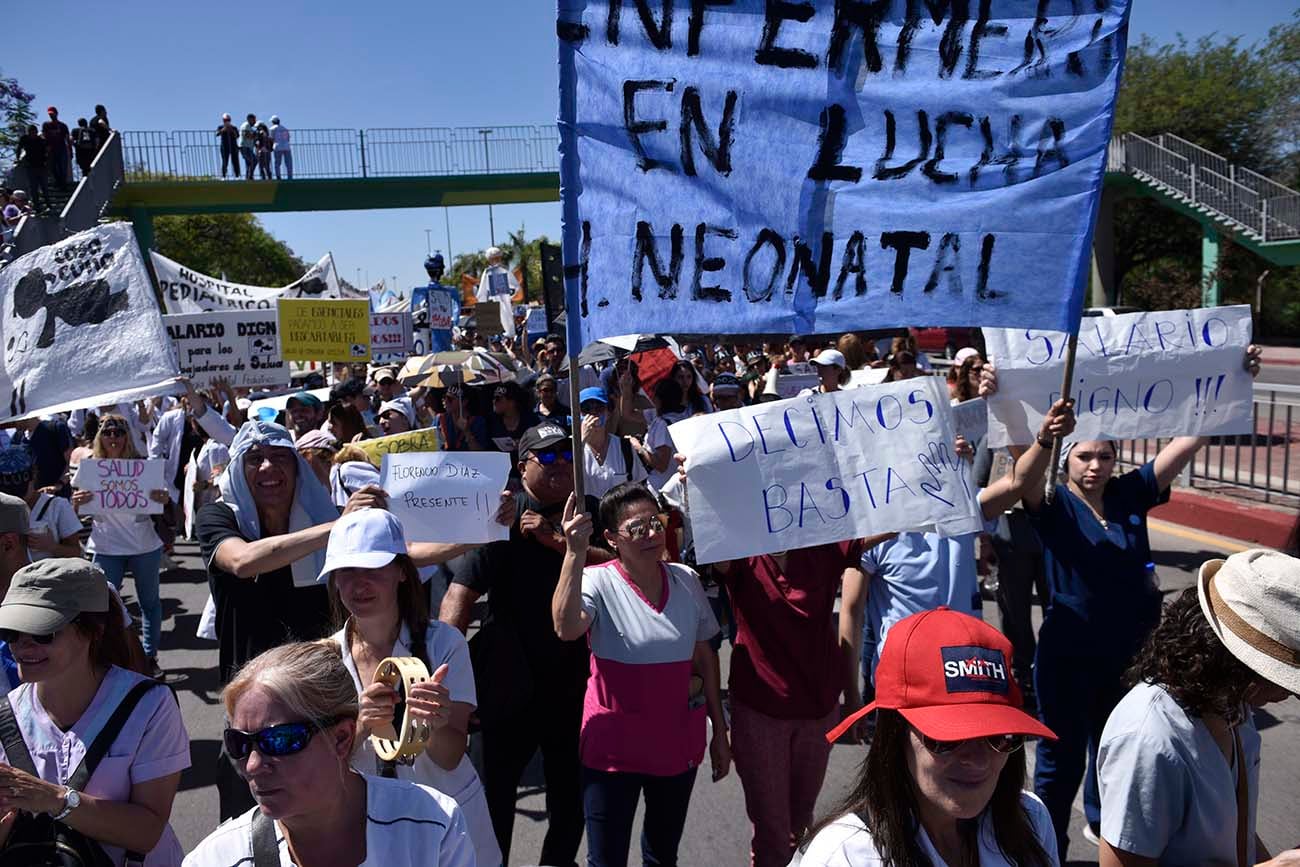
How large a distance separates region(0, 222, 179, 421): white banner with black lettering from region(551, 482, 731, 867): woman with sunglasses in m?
2.75

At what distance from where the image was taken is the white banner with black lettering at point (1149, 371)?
13.4ft

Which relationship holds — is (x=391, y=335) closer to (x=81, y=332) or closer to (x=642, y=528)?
(x=81, y=332)

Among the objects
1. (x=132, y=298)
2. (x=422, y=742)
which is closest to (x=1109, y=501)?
(x=422, y=742)

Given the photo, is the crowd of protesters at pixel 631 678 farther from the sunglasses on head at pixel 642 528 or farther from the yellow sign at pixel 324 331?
the yellow sign at pixel 324 331

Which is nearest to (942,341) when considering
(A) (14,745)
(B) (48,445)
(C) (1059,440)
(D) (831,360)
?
(D) (831,360)


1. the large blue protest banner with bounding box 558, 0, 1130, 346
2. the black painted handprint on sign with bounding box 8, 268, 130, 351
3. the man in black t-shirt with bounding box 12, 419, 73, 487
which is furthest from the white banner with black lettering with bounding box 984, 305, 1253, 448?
the man in black t-shirt with bounding box 12, 419, 73, 487

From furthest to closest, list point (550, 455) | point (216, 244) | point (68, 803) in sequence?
point (216, 244), point (550, 455), point (68, 803)

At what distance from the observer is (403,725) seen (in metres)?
2.42

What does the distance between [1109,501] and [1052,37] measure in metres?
1.82

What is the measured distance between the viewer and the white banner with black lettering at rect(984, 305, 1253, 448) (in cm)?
410

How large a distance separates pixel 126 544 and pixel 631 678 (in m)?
5.02

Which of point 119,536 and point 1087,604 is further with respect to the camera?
point 119,536

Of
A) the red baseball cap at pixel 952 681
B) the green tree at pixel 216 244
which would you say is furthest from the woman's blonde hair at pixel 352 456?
the green tree at pixel 216 244

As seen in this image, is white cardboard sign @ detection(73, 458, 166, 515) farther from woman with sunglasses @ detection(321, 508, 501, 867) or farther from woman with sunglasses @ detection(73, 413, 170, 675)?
woman with sunglasses @ detection(321, 508, 501, 867)
